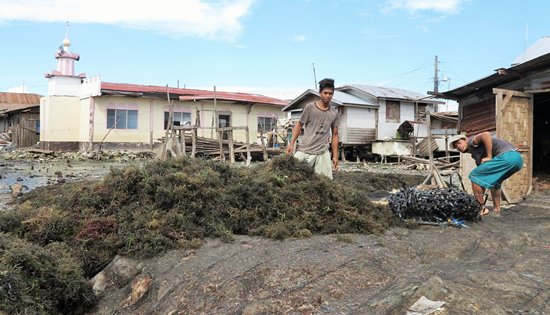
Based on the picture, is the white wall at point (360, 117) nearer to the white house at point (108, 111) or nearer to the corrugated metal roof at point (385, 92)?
the corrugated metal roof at point (385, 92)

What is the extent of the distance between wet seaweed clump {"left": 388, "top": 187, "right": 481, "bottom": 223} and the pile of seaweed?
288 millimetres

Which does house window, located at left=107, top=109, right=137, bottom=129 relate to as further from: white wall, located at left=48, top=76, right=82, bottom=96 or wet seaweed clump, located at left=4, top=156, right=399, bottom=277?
wet seaweed clump, located at left=4, top=156, right=399, bottom=277

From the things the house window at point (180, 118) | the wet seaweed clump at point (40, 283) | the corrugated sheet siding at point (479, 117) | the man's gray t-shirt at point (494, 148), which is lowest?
the wet seaweed clump at point (40, 283)

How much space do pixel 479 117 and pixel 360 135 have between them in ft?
51.8

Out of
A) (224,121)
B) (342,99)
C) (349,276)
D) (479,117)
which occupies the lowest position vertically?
(349,276)

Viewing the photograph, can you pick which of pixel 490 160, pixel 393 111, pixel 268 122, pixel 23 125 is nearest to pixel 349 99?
pixel 393 111

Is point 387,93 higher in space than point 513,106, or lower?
higher

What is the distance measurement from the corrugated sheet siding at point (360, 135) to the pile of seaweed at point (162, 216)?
19828 mm

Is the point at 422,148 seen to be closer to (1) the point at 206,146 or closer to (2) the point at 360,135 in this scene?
(2) the point at 360,135

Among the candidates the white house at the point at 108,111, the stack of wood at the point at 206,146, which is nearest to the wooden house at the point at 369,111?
the white house at the point at 108,111

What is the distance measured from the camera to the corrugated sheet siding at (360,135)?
25.4m

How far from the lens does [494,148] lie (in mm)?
6566

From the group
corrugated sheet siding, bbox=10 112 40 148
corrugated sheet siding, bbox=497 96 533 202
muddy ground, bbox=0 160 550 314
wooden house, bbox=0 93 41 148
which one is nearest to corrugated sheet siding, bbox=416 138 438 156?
corrugated sheet siding, bbox=497 96 533 202

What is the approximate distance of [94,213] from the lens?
17.3 feet
